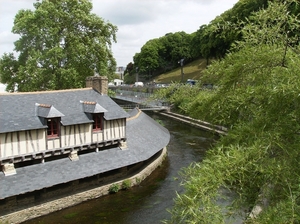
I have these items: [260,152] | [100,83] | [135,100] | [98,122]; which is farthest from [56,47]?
[135,100]

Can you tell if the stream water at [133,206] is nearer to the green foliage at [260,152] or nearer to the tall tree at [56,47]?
the green foliage at [260,152]

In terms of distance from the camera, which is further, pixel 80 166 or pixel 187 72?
pixel 187 72

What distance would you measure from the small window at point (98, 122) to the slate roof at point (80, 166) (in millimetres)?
1156

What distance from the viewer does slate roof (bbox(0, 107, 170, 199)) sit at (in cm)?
1108

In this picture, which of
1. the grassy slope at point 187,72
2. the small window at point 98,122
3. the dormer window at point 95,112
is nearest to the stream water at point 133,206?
the small window at point 98,122

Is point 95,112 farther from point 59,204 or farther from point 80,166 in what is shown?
point 59,204

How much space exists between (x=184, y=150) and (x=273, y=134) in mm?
16680

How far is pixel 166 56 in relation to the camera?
72.2 metres

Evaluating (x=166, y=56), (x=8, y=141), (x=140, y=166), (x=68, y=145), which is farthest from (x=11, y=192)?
(x=166, y=56)

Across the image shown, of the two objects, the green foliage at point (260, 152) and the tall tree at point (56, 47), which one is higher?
the tall tree at point (56, 47)

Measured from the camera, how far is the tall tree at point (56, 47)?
20.7 m

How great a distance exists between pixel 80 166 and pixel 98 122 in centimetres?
224

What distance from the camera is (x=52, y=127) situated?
1254 centimetres

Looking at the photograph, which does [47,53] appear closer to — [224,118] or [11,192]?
[11,192]
